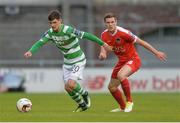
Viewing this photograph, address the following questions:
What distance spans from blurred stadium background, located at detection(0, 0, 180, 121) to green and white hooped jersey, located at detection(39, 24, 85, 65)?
588 inches

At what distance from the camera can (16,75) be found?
99.7 feet

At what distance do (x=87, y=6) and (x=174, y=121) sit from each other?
24.9 meters

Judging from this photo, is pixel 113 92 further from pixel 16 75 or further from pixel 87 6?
pixel 87 6

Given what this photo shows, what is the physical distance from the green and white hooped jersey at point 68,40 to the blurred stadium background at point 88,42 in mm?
14926

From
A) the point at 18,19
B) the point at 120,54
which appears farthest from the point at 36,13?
the point at 120,54

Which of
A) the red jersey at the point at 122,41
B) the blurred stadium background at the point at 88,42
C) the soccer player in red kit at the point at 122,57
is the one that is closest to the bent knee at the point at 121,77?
the soccer player in red kit at the point at 122,57

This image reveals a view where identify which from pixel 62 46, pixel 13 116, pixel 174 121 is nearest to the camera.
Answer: pixel 174 121

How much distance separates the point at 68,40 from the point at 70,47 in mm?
239

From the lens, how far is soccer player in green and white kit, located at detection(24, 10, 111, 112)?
580 inches

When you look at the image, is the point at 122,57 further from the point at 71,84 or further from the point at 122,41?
the point at 71,84

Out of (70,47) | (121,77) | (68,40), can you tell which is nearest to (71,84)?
(70,47)

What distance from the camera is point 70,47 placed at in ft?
50.1

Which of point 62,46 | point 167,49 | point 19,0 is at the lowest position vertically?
point 167,49

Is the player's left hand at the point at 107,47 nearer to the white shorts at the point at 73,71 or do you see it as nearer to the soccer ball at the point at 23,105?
the white shorts at the point at 73,71
